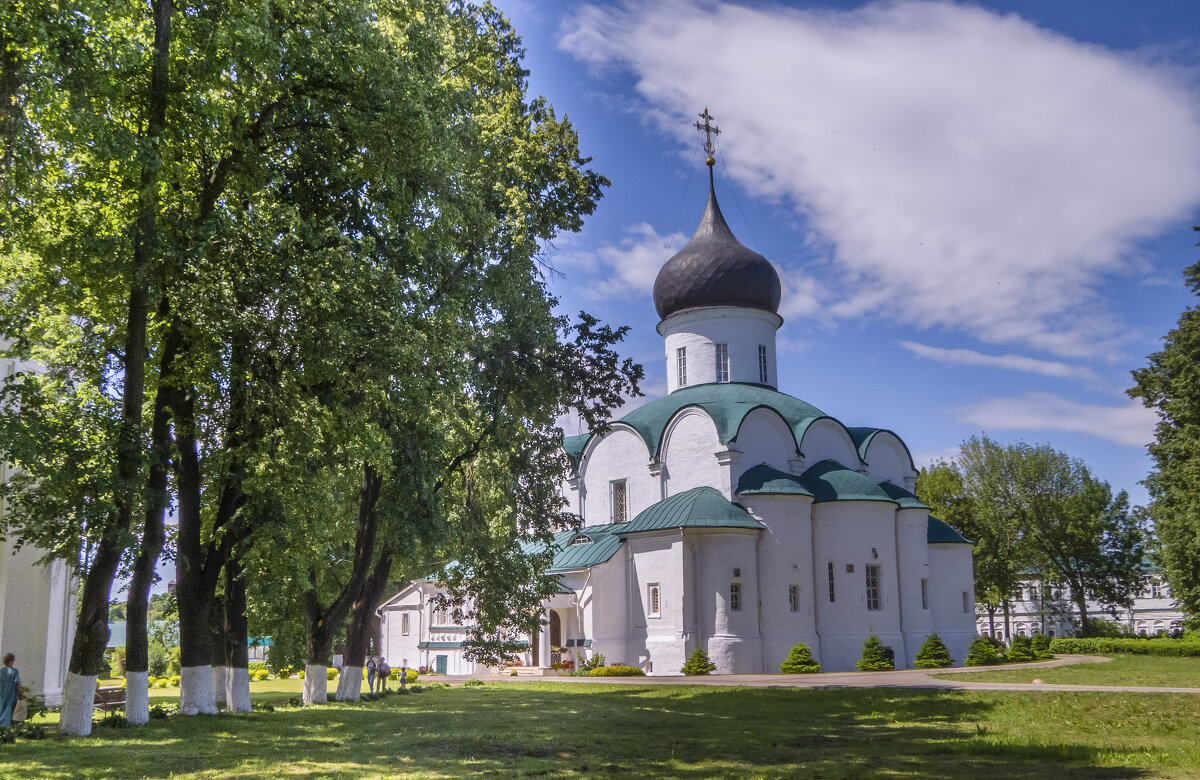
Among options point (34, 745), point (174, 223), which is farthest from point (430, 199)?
point (34, 745)

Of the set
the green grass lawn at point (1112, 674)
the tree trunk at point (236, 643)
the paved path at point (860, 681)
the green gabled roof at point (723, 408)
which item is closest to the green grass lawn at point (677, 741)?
the tree trunk at point (236, 643)

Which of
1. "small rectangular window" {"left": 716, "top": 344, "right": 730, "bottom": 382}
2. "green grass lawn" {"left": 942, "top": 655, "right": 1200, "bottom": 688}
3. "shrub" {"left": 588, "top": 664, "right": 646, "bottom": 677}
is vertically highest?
"small rectangular window" {"left": 716, "top": 344, "right": 730, "bottom": 382}

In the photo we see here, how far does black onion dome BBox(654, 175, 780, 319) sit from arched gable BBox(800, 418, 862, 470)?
4960 millimetres

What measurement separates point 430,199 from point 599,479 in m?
21.7

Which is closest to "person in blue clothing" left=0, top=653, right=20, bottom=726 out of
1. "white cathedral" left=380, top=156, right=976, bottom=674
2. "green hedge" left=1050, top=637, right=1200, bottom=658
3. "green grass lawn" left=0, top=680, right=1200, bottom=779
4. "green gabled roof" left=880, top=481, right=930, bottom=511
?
"green grass lawn" left=0, top=680, right=1200, bottom=779

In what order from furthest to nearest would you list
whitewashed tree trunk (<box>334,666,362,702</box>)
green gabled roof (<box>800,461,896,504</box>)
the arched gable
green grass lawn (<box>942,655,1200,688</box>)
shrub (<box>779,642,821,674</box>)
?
the arched gable < green gabled roof (<box>800,461,896,504</box>) < shrub (<box>779,642,821,674</box>) < green grass lawn (<box>942,655,1200,688</box>) < whitewashed tree trunk (<box>334,666,362,702</box>)

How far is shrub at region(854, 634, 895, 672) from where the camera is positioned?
91.7ft

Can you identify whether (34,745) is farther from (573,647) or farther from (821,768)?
(573,647)

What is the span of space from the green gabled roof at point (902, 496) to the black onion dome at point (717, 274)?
25.3ft

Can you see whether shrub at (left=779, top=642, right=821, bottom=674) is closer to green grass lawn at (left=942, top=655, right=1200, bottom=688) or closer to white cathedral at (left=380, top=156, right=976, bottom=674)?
white cathedral at (left=380, top=156, right=976, bottom=674)

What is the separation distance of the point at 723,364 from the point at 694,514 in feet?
25.0

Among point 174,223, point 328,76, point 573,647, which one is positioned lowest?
point 573,647

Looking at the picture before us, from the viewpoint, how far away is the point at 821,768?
8.88 metres

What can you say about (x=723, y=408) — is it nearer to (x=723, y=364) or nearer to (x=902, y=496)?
(x=723, y=364)
